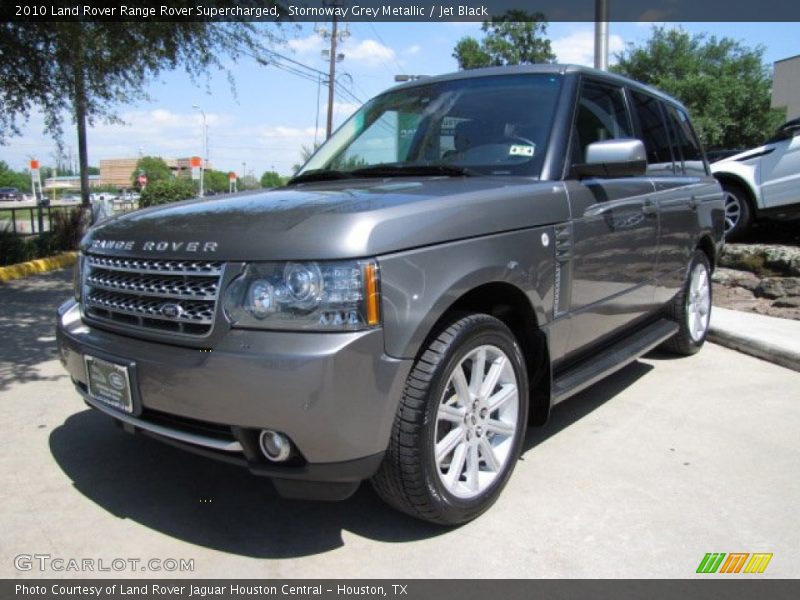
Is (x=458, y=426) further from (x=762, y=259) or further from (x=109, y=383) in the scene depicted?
(x=762, y=259)

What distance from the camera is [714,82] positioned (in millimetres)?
30391

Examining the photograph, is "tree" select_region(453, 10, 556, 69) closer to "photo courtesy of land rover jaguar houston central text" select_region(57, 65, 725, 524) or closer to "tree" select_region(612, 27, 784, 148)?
"tree" select_region(612, 27, 784, 148)

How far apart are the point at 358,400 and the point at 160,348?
2.64 feet

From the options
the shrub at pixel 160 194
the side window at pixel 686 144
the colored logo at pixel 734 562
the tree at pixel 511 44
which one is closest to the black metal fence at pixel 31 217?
the shrub at pixel 160 194

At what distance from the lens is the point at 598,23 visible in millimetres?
10164

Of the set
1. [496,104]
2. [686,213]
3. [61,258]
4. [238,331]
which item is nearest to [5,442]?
[238,331]

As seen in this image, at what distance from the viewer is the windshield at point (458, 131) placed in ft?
11.0

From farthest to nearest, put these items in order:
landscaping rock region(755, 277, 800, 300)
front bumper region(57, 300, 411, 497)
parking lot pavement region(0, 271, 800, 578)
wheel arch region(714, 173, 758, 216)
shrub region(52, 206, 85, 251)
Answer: shrub region(52, 206, 85, 251)
wheel arch region(714, 173, 758, 216)
landscaping rock region(755, 277, 800, 300)
parking lot pavement region(0, 271, 800, 578)
front bumper region(57, 300, 411, 497)

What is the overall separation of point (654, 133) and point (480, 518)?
10.1 ft

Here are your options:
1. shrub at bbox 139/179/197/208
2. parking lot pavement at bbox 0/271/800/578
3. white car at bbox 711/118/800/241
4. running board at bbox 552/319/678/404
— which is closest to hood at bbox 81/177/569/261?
running board at bbox 552/319/678/404

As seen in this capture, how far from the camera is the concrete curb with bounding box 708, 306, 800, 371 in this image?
17.1ft

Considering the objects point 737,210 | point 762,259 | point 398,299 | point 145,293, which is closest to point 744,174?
point 737,210

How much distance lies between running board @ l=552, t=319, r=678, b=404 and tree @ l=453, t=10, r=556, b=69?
3795 centimetres
